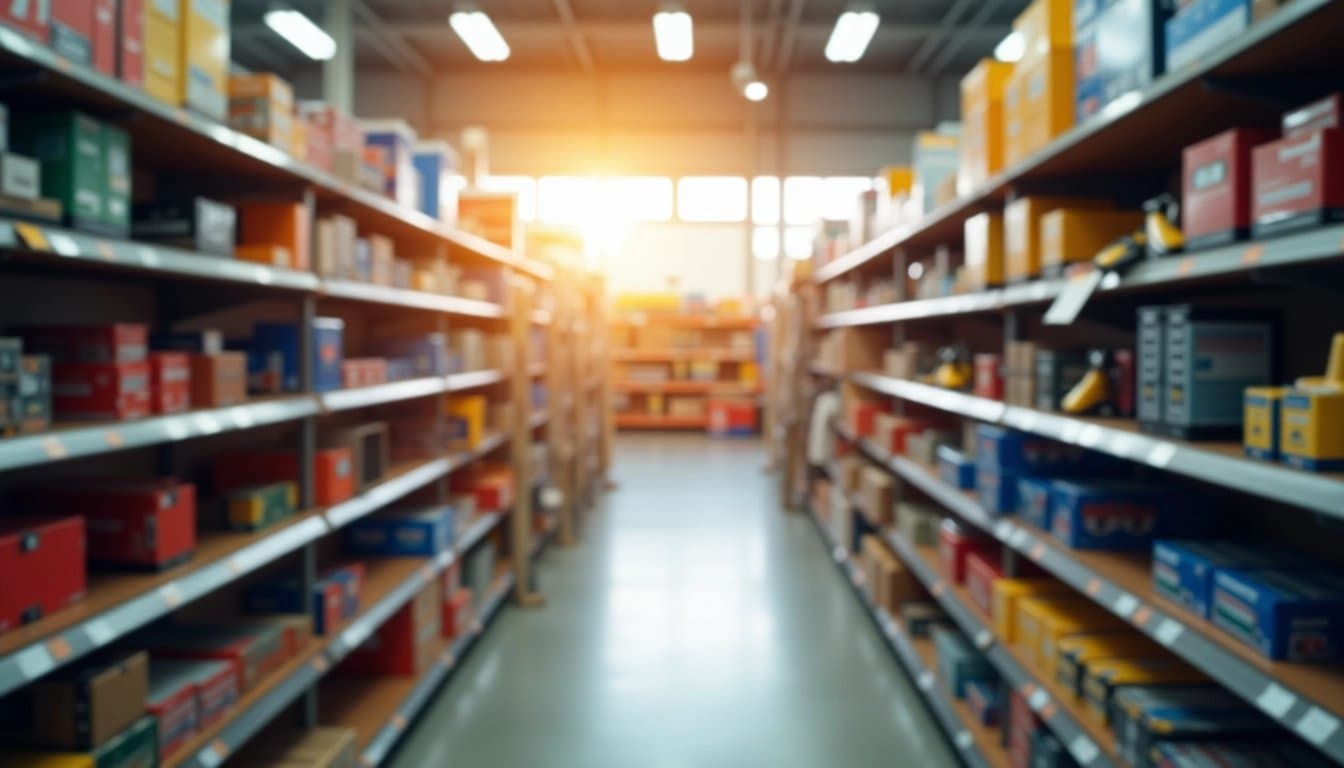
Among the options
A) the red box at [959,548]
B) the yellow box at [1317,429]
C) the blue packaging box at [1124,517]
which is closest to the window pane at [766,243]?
the red box at [959,548]

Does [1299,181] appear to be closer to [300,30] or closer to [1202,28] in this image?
[1202,28]

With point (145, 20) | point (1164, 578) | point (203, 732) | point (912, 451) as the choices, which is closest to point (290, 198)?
point (145, 20)

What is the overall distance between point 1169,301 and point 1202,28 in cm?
124

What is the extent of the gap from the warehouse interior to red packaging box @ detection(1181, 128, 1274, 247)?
0.04 feet

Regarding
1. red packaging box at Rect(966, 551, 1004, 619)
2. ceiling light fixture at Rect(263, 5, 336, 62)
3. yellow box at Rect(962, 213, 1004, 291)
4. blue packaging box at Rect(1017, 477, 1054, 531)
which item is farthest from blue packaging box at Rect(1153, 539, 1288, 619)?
ceiling light fixture at Rect(263, 5, 336, 62)

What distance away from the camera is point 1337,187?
4.91ft

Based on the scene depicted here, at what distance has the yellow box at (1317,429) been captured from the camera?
1513 mm

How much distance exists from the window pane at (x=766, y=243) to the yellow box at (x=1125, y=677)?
40.8 ft

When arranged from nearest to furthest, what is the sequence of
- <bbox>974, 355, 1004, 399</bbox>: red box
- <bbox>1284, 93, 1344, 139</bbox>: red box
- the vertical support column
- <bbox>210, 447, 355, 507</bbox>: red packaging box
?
<bbox>1284, 93, 1344, 139</bbox>: red box, <bbox>210, 447, 355, 507</bbox>: red packaging box, <bbox>974, 355, 1004, 399</bbox>: red box, the vertical support column

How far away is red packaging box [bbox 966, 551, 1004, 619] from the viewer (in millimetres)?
3072

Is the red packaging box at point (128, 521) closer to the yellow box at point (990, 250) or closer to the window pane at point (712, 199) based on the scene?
the yellow box at point (990, 250)

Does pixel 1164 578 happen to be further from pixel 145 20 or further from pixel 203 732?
pixel 145 20

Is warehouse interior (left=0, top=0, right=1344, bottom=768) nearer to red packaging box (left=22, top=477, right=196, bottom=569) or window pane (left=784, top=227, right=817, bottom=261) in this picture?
red packaging box (left=22, top=477, right=196, bottom=569)

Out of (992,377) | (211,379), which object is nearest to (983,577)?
(992,377)
